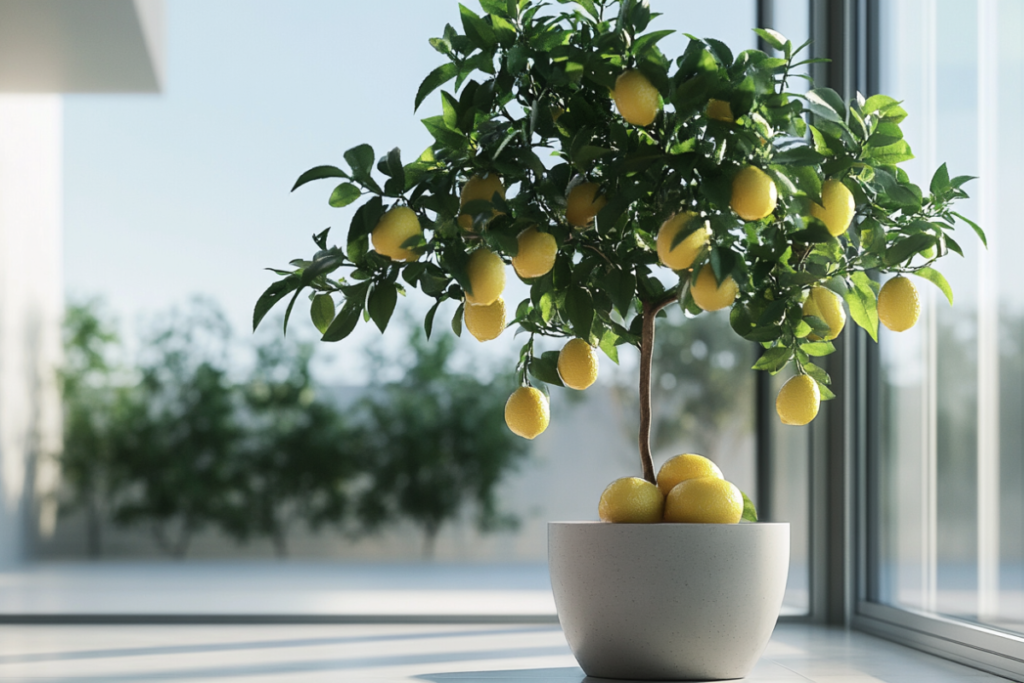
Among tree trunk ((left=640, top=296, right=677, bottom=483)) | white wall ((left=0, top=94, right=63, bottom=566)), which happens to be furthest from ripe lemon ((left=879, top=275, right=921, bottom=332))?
white wall ((left=0, top=94, right=63, bottom=566))

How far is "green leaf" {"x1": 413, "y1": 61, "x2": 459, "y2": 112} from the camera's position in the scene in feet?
2.91

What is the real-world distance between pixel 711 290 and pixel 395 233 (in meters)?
0.27

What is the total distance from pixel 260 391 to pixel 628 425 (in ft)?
5.59

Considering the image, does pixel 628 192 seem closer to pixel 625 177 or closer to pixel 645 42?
pixel 625 177

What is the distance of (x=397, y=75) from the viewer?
2824 mm

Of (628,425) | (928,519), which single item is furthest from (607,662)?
(628,425)

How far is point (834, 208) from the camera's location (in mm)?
850

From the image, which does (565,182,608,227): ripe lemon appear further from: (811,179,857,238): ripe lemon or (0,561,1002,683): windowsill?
(0,561,1002,683): windowsill

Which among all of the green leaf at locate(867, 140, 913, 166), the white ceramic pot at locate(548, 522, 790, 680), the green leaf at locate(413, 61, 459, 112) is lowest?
the white ceramic pot at locate(548, 522, 790, 680)

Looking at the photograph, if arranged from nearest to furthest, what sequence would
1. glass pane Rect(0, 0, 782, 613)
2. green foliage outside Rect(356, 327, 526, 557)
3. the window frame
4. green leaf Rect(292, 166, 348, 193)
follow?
green leaf Rect(292, 166, 348, 193) → the window frame → glass pane Rect(0, 0, 782, 613) → green foliage outside Rect(356, 327, 526, 557)

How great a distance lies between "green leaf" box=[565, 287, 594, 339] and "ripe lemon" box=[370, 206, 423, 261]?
184mm

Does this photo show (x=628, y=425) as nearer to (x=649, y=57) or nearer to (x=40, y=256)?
(x=40, y=256)

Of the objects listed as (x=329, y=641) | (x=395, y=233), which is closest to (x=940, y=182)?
(x=395, y=233)

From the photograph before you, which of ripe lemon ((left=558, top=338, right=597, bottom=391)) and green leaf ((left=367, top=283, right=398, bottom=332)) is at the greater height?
green leaf ((left=367, top=283, right=398, bottom=332))
